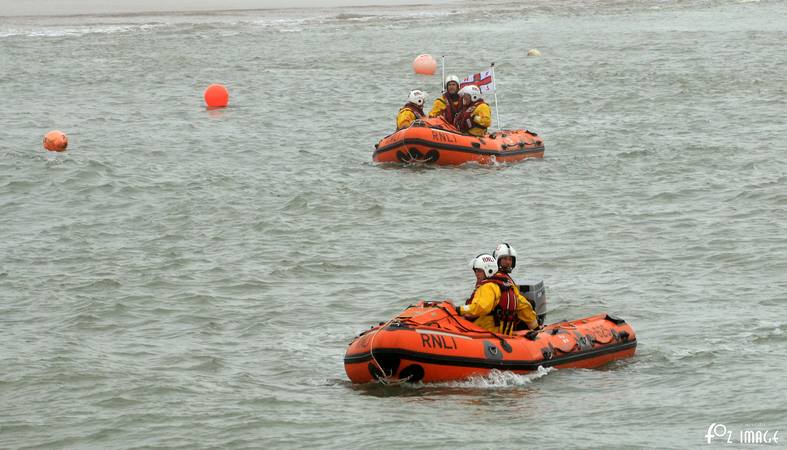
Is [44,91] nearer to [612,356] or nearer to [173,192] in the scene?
[173,192]

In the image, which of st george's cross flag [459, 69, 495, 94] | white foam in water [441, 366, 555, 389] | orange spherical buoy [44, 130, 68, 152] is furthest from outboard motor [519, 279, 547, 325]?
orange spherical buoy [44, 130, 68, 152]

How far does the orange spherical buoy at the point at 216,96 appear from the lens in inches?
1107

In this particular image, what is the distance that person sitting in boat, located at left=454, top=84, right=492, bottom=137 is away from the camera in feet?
70.8

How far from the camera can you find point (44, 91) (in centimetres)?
2991

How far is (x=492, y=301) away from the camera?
39.3 ft

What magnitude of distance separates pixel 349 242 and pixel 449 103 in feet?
16.2

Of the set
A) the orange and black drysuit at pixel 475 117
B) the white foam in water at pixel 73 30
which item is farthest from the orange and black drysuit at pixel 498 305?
the white foam in water at pixel 73 30

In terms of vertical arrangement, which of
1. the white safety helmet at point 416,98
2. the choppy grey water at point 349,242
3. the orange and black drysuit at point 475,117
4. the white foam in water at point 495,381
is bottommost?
the choppy grey water at point 349,242

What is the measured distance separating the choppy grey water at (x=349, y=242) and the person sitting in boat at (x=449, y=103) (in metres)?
1.21

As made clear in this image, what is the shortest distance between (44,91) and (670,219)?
16.6m

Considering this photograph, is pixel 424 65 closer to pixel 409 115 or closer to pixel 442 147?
pixel 409 115

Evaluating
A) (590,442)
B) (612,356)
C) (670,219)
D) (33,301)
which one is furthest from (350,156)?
(590,442)

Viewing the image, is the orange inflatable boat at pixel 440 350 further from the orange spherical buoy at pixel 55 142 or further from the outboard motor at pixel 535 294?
the orange spherical buoy at pixel 55 142

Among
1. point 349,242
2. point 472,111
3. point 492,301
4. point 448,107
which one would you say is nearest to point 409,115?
point 448,107
